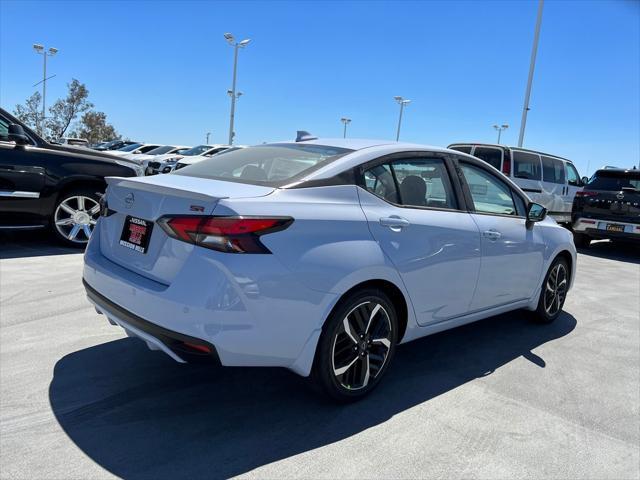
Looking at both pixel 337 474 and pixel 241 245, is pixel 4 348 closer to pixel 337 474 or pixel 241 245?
pixel 241 245

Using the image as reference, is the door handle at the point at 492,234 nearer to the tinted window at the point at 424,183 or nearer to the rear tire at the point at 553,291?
the tinted window at the point at 424,183

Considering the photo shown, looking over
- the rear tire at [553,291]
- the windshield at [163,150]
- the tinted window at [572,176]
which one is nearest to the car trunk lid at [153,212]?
the rear tire at [553,291]

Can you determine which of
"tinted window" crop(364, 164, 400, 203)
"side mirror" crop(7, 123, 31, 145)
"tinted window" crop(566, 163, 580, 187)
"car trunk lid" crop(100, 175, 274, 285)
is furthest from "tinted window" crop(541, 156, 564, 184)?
"car trunk lid" crop(100, 175, 274, 285)

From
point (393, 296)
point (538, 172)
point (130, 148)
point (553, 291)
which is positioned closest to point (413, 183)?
point (393, 296)

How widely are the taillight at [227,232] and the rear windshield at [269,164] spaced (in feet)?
1.39

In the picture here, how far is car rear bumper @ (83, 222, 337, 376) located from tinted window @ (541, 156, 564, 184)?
11194 mm

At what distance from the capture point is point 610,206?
33.4ft

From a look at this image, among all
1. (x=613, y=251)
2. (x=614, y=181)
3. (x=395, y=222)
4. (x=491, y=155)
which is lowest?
(x=613, y=251)

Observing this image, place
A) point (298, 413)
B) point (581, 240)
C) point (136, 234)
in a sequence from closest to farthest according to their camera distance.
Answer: point (136, 234)
point (298, 413)
point (581, 240)

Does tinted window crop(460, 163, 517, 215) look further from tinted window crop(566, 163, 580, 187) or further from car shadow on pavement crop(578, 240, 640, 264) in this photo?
tinted window crop(566, 163, 580, 187)

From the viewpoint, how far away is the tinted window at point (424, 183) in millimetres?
3422

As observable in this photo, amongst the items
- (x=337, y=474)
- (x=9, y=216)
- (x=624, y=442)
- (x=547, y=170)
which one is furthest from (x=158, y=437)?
(x=547, y=170)

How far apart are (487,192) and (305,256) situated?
2129mm

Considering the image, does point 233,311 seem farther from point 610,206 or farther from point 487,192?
point 610,206
